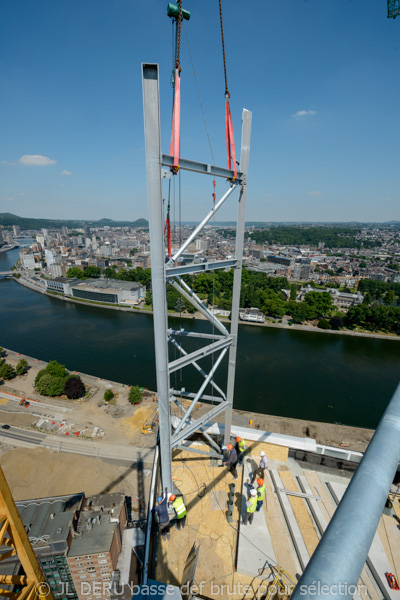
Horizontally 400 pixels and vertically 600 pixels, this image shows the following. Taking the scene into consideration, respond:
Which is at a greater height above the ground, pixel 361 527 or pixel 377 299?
pixel 361 527

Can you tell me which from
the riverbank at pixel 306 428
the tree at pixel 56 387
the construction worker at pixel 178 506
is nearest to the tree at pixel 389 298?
the riverbank at pixel 306 428

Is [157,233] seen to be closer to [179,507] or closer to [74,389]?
[179,507]

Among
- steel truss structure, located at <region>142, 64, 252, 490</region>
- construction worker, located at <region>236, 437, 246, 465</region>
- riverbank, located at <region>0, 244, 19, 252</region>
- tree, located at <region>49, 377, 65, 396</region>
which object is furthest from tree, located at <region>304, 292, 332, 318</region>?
riverbank, located at <region>0, 244, 19, 252</region>

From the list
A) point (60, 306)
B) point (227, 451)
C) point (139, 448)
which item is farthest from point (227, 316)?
point (227, 451)

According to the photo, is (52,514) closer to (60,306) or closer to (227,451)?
(227,451)

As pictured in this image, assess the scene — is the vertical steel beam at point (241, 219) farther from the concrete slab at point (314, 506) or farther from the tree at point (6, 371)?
the tree at point (6, 371)

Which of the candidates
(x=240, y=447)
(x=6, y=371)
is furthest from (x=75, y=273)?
(x=240, y=447)

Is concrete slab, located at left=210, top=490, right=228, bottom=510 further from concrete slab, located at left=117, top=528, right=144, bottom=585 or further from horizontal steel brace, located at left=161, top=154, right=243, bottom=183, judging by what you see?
concrete slab, located at left=117, top=528, right=144, bottom=585

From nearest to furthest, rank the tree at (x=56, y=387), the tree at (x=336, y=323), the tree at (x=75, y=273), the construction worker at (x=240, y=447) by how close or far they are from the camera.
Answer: the construction worker at (x=240, y=447)
the tree at (x=56, y=387)
the tree at (x=336, y=323)
the tree at (x=75, y=273)
